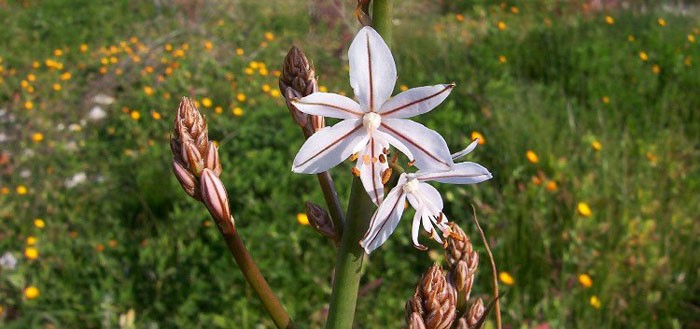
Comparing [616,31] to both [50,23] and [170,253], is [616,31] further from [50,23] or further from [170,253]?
[50,23]

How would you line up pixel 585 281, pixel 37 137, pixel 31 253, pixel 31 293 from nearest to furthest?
pixel 585 281, pixel 31 293, pixel 31 253, pixel 37 137

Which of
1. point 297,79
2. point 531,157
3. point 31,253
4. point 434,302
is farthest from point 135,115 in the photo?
point 434,302

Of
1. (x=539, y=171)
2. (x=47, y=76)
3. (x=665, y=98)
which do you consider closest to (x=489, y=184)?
(x=539, y=171)

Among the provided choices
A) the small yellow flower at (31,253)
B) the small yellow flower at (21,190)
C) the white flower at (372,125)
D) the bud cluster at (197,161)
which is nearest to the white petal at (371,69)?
the white flower at (372,125)

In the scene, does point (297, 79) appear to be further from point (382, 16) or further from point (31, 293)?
point (31, 293)

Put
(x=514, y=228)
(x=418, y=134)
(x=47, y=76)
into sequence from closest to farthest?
(x=418, y=134) → (x=514, y=228) → (x=47, y=76)

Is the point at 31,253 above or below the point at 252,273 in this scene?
below

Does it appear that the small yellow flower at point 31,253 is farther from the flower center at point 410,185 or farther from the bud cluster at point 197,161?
the flower center at point 410,185
